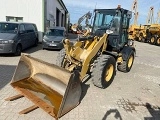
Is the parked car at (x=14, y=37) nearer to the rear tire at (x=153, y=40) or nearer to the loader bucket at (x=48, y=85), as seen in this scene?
the loader bucket at (x=48, y=85)

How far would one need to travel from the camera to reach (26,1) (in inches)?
604

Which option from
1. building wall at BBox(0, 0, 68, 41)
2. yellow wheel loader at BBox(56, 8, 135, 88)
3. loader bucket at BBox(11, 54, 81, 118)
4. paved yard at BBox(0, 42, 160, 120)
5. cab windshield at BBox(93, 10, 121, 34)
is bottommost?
paved yard at BBox(0, 42, 160, 120)

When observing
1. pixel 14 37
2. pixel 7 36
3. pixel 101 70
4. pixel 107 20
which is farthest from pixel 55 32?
pixel 101 70

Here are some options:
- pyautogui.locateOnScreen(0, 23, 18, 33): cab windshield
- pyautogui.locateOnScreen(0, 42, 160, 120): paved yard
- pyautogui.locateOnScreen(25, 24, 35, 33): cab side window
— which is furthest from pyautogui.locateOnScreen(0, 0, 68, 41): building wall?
pyautogui.locateOnScreen(0, 42, 160, 120): paved yard

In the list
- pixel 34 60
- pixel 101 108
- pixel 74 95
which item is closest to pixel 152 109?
pixel 101 108

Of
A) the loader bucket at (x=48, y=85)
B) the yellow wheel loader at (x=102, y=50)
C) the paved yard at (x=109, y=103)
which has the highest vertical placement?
the yellow wheel loader at (x=102, y=50)

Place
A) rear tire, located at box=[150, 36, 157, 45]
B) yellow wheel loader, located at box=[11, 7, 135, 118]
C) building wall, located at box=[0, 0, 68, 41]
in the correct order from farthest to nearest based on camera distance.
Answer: rear tire, located at box=[150, 36, 157, 45] < building wall, located at box=[0, 0, 68, 41] < yellow wheel loader, located at box=[11, 7, 135, 118]

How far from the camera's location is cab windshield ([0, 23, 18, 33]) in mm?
10305

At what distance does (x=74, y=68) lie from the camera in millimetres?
5895

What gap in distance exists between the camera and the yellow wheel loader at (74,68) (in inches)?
171

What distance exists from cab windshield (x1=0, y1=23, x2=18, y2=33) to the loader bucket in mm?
5522

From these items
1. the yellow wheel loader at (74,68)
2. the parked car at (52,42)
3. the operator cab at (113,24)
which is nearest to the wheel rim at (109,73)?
the yellow wheel loader at (74,68)

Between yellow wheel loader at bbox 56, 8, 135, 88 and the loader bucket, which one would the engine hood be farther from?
the loader bucket

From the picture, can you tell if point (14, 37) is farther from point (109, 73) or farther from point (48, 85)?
point (109, 73)
